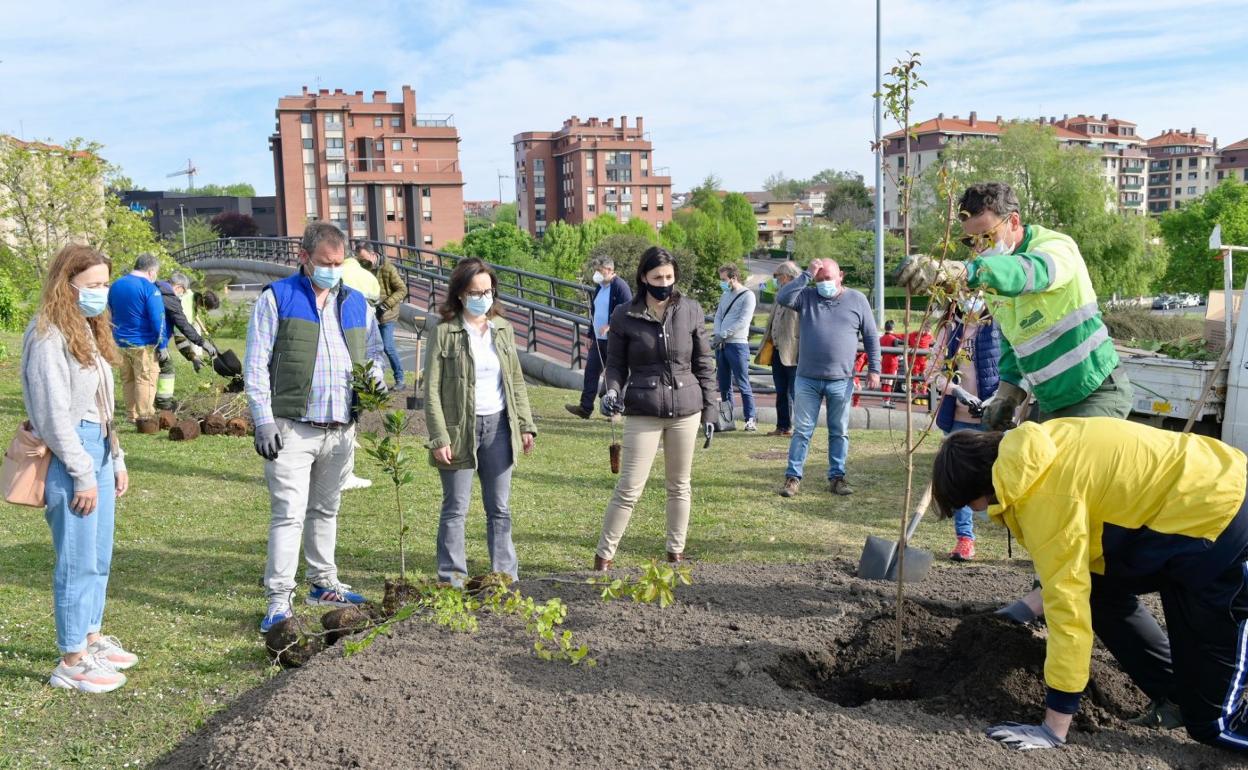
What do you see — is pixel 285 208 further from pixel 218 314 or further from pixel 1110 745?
pixel 1110 745

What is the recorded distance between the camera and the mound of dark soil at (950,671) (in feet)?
11.8

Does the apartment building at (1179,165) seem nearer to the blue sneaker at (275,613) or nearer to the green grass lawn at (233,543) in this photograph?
the green grass lawn at (233,543)

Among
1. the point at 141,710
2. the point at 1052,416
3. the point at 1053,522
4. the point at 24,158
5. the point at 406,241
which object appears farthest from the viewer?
the point at 406,241

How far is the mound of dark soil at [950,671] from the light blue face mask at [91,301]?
123 inches

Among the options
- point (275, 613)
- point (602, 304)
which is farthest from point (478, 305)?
point (602, 304)

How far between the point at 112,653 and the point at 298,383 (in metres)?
1.41

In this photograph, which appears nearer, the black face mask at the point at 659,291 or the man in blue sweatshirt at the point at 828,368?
the black face mask at the point at 659,291

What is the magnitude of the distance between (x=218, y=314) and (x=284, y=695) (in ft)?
88.6

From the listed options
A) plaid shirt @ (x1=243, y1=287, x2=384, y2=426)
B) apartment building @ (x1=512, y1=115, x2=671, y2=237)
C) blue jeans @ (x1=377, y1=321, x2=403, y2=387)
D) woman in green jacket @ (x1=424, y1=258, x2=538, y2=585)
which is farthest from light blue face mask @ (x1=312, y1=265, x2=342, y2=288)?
apartment building @ (x1=512, y1=115, x2=671, y2=237)

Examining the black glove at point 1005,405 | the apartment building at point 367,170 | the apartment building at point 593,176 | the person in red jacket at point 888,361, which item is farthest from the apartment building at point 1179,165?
the black glove at point 1005,405

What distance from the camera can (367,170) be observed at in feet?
275

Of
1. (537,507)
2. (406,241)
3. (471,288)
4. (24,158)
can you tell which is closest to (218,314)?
(24,158)

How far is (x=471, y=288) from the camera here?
5043 mm

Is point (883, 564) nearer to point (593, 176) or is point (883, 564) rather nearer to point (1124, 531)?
point (1124, 531)
